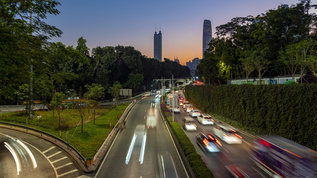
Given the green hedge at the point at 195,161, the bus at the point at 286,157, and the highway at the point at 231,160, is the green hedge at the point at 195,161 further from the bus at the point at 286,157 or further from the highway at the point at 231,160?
the bus at the point at 286,157

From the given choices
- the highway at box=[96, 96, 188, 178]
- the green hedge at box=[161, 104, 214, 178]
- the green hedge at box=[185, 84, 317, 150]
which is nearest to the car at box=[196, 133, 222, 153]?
the green hedge at box=[161, 104, 214, 178]

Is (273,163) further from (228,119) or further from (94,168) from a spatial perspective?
(228,119)

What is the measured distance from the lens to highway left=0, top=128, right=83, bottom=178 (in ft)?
45.6

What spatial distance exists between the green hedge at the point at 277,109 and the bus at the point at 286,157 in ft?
24.8

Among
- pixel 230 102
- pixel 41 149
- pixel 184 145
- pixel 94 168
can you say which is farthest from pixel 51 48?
pixel 230 102

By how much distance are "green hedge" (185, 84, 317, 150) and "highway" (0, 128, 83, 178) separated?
20.6 meters

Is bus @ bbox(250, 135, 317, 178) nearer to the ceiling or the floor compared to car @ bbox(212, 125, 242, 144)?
nearer to the ceiling

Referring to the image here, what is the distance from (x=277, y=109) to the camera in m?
22.1

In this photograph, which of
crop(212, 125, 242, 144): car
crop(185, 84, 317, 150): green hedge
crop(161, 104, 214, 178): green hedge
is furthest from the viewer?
crop(212, 125, 242, 144): car

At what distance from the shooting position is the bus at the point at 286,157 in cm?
964

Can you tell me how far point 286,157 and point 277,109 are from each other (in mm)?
13127

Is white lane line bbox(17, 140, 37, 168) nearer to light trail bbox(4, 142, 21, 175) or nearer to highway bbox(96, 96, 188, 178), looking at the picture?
light trail bbox(4, 142, 21, 175)

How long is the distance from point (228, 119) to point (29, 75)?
31.7 meters

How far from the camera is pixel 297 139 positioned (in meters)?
18.8
